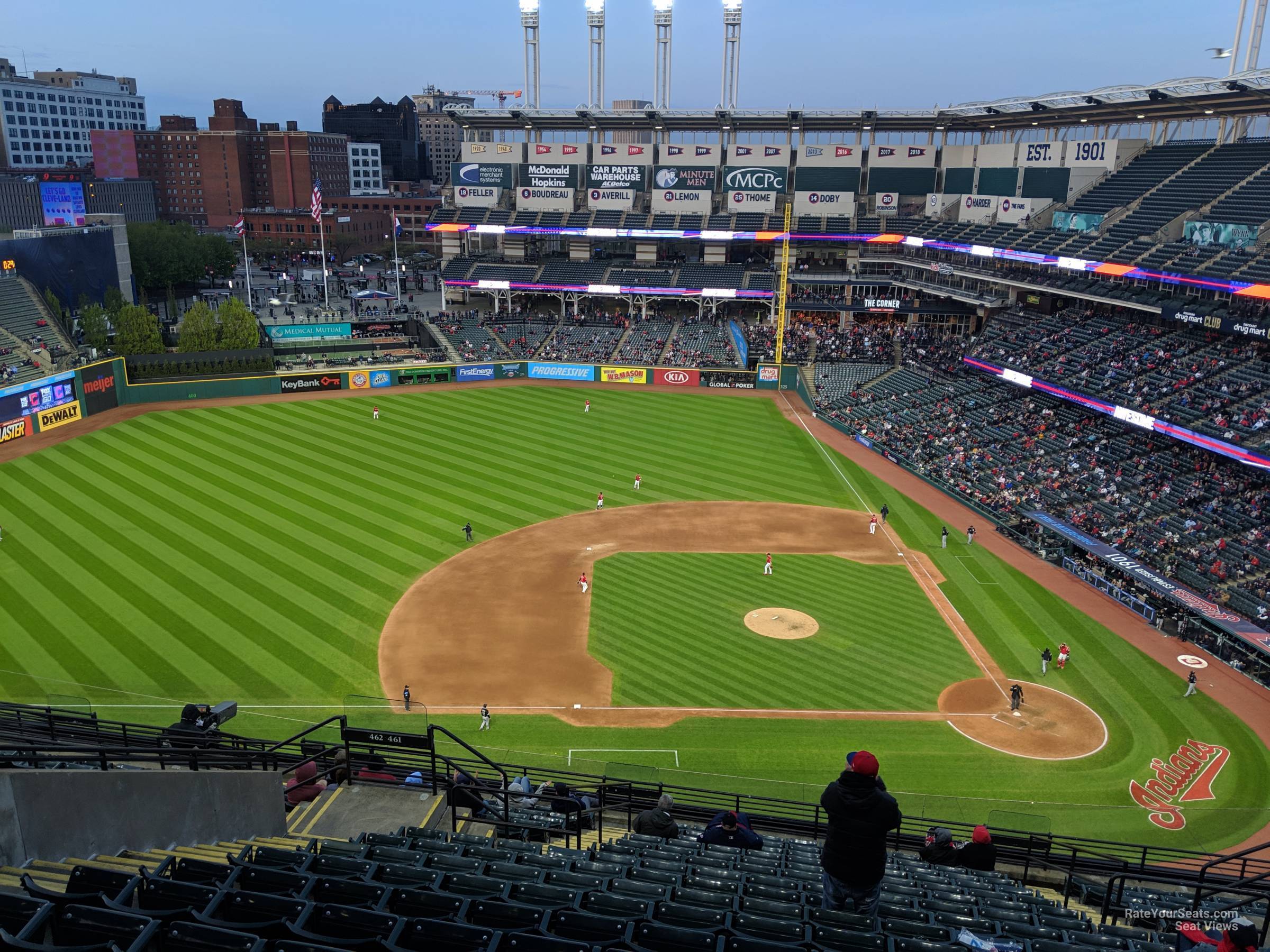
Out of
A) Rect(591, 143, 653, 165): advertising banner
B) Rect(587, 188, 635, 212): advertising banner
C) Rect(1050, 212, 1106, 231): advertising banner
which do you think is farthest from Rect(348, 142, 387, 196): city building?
Rect(1050, 212, 1106, 231): advertising banner

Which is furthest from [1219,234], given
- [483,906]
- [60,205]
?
[60,205]

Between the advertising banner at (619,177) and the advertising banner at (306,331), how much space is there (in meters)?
26.3

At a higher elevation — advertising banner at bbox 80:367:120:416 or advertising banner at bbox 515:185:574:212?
advertising banner at bbox 515:185:574:212

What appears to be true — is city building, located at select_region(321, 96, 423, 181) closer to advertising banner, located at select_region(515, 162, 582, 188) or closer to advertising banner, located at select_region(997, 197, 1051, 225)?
advertising banner, located at select_region(515, 162, 582, 188)

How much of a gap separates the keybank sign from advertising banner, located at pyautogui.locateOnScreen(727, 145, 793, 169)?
1.17 ft

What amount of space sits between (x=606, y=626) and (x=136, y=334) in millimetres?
47449

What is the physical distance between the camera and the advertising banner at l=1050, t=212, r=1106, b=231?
55875 mm

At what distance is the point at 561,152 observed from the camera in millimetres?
83812

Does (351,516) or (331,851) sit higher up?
(331,851)

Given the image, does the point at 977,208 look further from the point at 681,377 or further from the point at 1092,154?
the point at 681,377

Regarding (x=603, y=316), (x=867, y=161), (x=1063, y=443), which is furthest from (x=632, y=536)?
(x=867, y=161)

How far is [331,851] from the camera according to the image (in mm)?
10430

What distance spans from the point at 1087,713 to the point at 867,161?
63202mm

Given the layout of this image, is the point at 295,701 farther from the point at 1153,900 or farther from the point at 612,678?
the point at 1153,900
